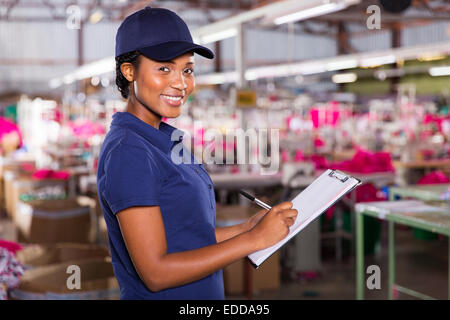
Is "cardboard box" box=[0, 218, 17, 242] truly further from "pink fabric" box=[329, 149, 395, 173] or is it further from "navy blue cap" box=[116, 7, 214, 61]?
"navy blue cap" box=[116, 7, 214, 61]

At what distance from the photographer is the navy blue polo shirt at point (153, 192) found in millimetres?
1237

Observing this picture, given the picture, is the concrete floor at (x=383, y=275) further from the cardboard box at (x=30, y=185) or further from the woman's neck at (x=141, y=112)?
the woman's neck at (x=141, y=112)

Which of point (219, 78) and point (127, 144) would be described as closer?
point (127, 144)

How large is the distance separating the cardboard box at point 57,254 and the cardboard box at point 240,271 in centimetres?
114

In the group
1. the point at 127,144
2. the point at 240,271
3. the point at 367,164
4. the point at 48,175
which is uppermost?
the point at 127,144

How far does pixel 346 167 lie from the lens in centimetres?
636

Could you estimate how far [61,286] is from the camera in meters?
2.71

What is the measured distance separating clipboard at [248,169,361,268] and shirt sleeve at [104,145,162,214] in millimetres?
286

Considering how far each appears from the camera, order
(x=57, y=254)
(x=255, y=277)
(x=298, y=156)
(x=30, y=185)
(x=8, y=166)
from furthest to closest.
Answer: (x=8, y=166), (x=298, y=156), (x=30, y=185), (x=255, y=277), (x=57, y=254)

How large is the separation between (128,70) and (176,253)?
461 mm

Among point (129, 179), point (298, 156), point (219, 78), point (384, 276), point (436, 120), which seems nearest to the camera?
point (129, 179)

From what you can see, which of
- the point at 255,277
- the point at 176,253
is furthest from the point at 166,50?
the point at 255,277

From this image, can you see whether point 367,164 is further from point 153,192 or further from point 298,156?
point 153,192

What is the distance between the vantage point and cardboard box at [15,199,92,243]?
503cm
